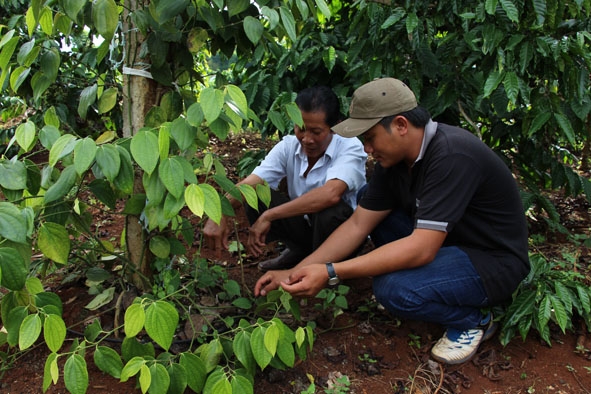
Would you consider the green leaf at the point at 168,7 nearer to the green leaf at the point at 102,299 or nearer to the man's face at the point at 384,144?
the man's face at the point at 384,144

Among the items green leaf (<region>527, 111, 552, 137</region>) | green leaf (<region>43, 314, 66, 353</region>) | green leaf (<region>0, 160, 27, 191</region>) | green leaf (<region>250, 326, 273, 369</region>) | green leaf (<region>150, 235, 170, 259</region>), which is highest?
green leaf (<region>0, 160, 27, 191</region>)

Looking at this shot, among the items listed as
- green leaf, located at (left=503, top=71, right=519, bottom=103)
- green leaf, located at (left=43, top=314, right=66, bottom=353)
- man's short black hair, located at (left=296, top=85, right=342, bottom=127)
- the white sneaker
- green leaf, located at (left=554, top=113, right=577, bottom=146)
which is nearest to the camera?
green leaf, located at (left=43, top=314, right=66, bottom=353)

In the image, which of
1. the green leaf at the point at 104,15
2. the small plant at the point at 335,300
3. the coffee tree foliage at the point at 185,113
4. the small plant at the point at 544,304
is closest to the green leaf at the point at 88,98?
the coffee tree foliage at the point at 185,113

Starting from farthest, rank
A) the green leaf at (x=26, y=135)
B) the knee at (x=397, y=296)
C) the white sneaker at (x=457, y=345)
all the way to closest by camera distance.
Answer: the white sneaker at (x=457, y=345) → the knee at (x=397, y=296) → the green leaf at (x=26, y=135)

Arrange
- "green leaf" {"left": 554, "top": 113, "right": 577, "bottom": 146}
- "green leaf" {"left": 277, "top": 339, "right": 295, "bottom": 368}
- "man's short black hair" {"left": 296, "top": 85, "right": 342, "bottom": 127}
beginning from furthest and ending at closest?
"man's short black hair" {"left": 296, "top": 85, "right": 342, "bottom": 127}
"green leaf" {"left": 554, "top": 113, "right": 577, "bottom": 146}
"green leaf" {"left": 277, "top": 339, "right": 295, "bottom": 368}

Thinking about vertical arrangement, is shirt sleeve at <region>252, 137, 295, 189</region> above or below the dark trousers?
above

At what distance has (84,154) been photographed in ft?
4.25

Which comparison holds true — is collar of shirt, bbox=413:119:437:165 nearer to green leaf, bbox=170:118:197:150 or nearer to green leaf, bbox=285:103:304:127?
green leaf, bbox=285:103:304:127

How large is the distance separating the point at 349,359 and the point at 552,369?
75 cm

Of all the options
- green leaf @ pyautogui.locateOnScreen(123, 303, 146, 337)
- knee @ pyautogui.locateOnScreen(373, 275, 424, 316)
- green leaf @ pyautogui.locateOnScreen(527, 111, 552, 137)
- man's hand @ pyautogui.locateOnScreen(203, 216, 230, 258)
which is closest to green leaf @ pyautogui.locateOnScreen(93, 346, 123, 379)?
green leaf @ pyautogui.locateOnScreen(123, 303, 146, 337)

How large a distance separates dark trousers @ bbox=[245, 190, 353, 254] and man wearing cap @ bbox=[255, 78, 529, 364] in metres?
0.34

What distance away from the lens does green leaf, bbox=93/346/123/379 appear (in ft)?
5.04

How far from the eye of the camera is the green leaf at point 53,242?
142 centimetres

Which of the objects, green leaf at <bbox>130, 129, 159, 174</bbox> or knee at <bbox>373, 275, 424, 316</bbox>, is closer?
green leaf at <bbox>130, 129, 159, 174</bbox>
